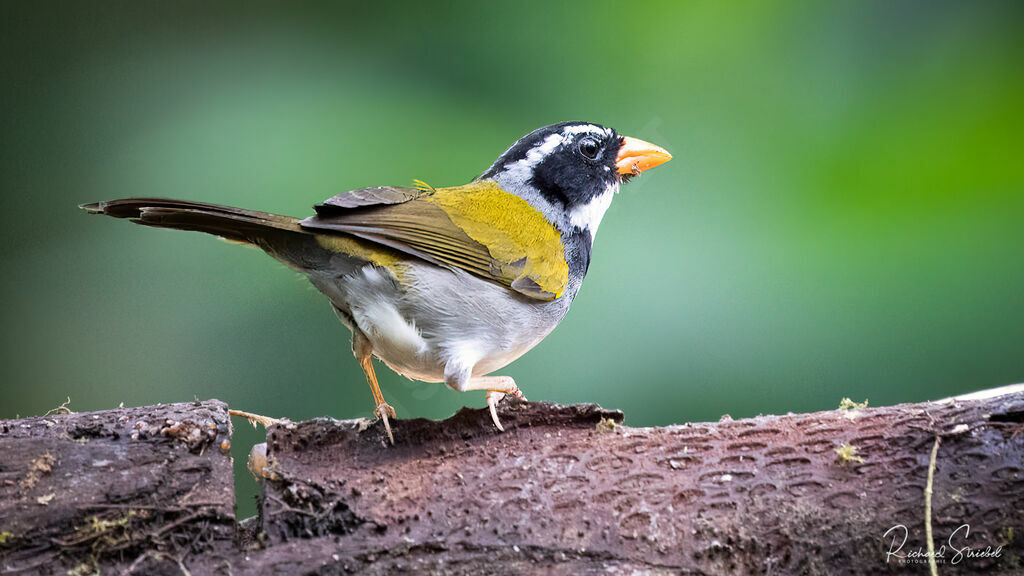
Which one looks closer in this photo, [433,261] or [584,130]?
[433,261]

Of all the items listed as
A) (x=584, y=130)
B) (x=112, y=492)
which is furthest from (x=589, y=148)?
(x=112, y=492)

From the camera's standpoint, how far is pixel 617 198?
4301 millimetres

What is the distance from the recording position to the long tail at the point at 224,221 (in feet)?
7.80

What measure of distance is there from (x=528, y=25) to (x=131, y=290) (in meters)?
2.71

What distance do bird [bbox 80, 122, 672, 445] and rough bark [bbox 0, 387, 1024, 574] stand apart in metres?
0.35

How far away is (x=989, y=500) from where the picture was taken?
1947 mm

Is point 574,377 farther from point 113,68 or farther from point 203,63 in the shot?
point 113,68

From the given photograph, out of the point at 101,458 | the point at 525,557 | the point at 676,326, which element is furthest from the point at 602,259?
the point at 101,458

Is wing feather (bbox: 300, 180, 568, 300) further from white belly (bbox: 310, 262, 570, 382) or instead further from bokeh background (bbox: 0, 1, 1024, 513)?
bokeh background (bbox: 0, 1, 1024, 513)

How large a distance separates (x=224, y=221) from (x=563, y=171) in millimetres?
1492

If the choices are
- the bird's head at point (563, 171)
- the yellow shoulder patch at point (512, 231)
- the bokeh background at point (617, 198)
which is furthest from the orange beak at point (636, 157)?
the bokeh background at point (617, 198)
